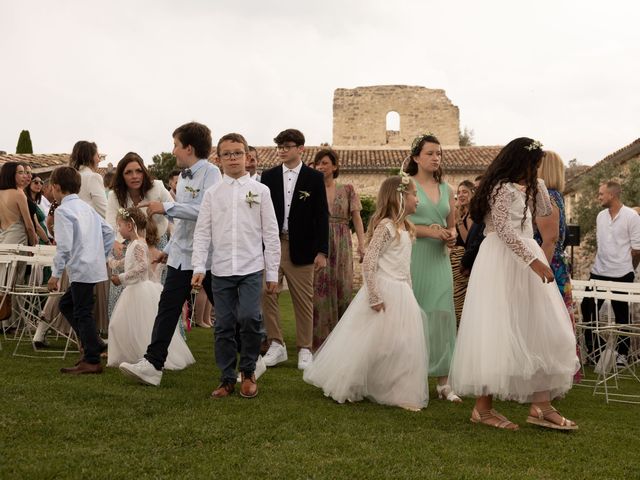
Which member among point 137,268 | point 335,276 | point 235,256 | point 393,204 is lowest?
point 335,276

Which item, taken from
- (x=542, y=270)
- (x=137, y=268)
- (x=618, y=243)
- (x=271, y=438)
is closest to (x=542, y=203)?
(x=542, y=270)

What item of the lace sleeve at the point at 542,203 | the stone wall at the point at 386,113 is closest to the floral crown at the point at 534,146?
the lace sleeve at the point at 542,203

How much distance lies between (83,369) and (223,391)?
168cm


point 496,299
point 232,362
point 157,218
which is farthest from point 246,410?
point 157,218

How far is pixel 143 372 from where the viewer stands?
6.32m

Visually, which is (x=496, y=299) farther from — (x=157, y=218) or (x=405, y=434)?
(x=157, y=218)

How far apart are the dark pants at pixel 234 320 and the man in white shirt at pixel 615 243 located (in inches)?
230

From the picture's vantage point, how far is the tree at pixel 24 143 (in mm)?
34625

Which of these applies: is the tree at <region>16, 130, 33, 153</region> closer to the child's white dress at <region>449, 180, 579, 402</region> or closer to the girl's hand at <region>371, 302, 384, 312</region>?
the girl's hand at <region>371, 302, 384, 312</region>

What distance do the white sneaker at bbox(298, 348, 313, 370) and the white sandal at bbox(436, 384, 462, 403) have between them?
171cm

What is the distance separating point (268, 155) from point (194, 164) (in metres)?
32.7

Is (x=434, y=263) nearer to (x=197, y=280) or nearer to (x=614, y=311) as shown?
(x=197, y=280)

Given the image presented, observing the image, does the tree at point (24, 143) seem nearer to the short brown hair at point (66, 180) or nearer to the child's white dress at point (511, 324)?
the short brown hair at point (66, 180)

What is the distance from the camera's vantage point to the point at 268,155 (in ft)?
129
